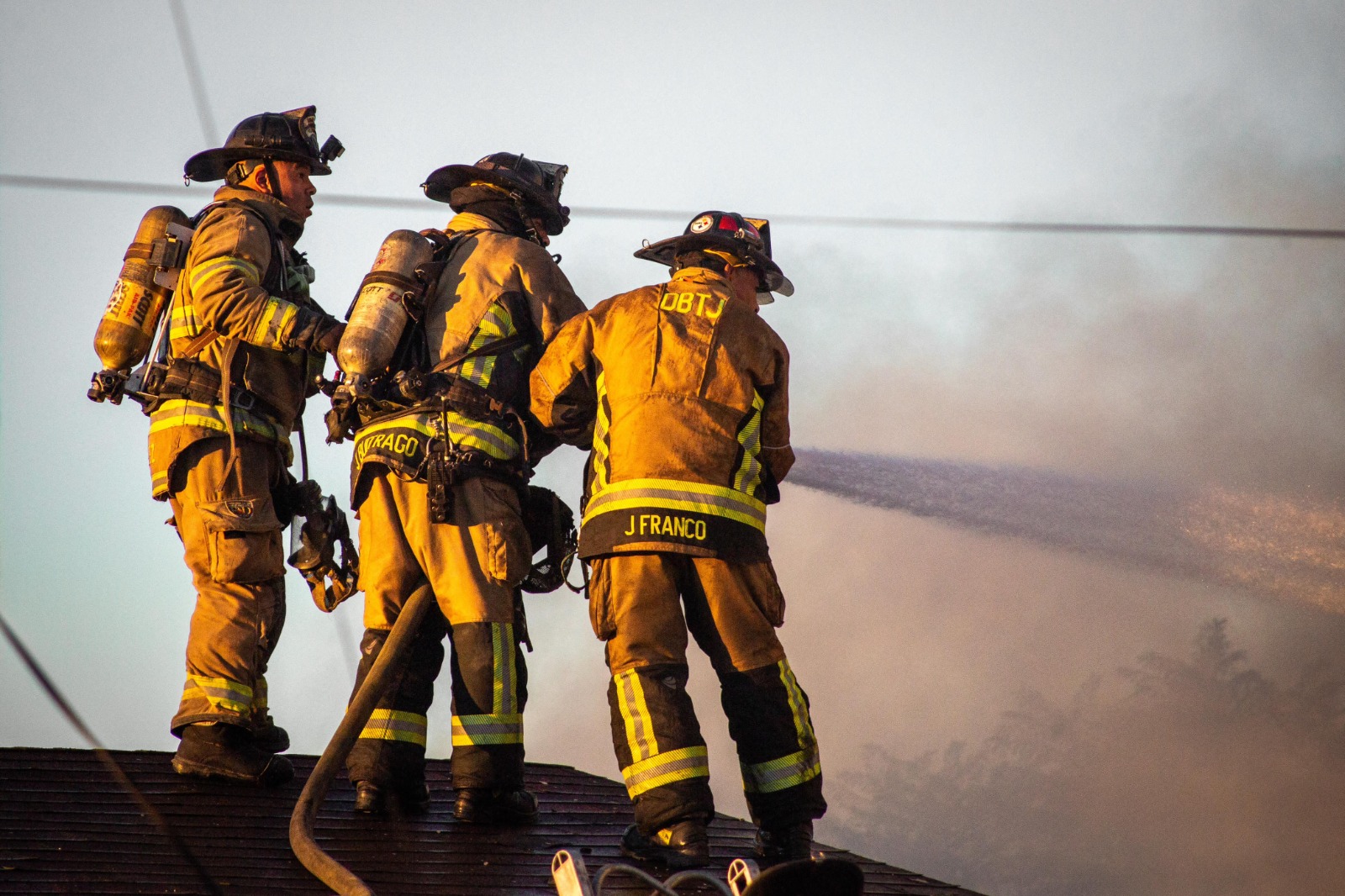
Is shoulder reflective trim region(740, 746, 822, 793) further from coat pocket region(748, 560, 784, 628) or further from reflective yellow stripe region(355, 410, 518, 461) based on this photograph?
reflective yellow stripe region(355, 410, 518, 461)

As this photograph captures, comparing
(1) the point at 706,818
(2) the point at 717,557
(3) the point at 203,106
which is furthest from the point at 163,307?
(1) the point at 706,818

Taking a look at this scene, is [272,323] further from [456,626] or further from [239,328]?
[456,626]

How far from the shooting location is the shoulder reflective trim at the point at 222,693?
20.3ft

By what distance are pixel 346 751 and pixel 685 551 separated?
1.51m

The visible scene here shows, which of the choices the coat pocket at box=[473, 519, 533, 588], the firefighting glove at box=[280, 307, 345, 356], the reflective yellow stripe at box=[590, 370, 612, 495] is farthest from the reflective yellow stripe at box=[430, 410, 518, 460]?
the firefighting glove at box=[280, 307, 345, 356]

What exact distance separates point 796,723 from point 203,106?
472cm

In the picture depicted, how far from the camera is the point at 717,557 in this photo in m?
5.58

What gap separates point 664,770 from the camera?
535cm

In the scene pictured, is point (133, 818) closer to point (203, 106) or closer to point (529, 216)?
point (529, 216)

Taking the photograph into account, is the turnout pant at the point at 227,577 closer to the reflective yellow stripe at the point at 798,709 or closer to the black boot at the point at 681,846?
the black boot at the point at 681,846

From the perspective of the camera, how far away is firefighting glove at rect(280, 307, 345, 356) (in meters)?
6.24

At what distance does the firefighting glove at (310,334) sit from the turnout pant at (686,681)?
1564mm

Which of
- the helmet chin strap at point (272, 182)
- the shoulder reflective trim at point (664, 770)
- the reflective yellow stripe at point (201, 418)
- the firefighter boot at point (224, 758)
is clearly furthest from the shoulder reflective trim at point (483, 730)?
the helmet chin strap at point (272, 182)

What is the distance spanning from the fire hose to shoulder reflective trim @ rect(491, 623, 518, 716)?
33cm
